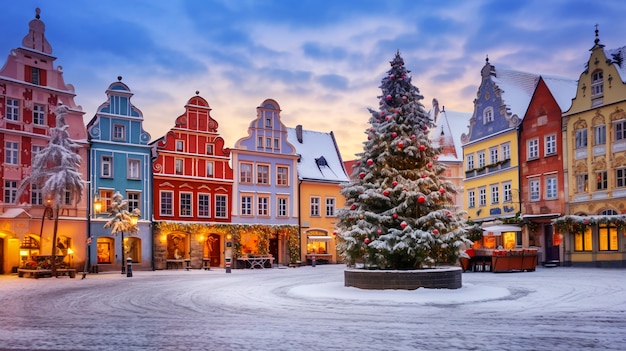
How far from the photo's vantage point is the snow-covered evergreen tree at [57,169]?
32.7m

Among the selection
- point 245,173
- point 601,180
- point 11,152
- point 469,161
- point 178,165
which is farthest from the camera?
point 469,161

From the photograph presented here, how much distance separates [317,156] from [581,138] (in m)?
21.7

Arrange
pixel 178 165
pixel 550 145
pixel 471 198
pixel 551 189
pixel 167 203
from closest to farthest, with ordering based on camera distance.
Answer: pixel 551 189, pixel 550 145, pixel 167 203, pixel 178 165, pixel 471 198

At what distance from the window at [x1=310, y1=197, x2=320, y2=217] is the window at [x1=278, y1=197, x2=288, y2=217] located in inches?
98.6

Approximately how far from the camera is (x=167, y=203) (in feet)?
143

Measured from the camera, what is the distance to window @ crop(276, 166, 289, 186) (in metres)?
49.8

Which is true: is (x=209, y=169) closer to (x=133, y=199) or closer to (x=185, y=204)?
(x=185, y=204)

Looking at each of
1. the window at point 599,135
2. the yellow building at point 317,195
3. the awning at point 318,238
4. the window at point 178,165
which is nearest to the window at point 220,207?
the window at point 178,165

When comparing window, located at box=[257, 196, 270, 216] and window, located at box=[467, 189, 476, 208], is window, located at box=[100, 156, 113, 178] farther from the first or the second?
window, located at box=[467, 189, 476, 208]

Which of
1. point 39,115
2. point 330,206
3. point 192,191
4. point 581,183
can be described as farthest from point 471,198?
point 39,115

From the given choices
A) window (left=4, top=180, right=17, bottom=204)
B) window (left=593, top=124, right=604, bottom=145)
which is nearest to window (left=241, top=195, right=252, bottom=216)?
window (left=4, top=180, right=17, bottom=204)

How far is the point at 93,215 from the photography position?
3978 cm

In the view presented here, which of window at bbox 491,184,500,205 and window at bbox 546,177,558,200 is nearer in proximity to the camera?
window at bbox 546,177,558,200

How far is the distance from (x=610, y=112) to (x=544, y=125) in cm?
480
